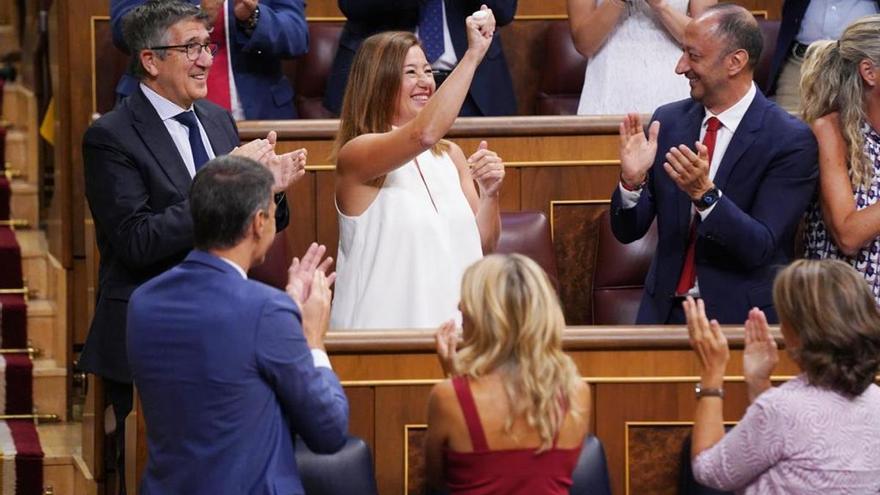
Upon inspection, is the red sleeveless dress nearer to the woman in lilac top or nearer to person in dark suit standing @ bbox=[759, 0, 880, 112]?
the woman in lilac top

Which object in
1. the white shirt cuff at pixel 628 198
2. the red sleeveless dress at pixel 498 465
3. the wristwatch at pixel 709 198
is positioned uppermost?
the wristwatch at pixel 709 198

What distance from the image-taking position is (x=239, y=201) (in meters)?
2.41

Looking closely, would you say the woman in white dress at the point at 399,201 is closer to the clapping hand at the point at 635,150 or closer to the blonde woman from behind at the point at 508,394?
the clapping hand at the point at 635,150

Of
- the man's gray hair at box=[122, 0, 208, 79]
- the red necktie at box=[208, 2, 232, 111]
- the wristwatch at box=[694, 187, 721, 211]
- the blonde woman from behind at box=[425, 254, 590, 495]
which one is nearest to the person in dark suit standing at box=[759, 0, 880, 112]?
the wristwatch at box=[694, 187, 721, 211]

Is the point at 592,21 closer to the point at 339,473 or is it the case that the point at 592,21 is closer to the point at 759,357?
the point at 759,357

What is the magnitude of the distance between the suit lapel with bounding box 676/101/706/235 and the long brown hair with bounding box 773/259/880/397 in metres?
0.86

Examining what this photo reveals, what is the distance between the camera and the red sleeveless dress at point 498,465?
91.8 inches

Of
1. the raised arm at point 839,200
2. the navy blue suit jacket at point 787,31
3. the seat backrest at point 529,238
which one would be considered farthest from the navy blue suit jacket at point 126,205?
the navy blue suit jacket at point 787,31

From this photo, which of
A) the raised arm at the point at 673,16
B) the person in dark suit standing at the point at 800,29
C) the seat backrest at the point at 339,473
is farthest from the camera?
the person in dark suit standing at the point at 800,29

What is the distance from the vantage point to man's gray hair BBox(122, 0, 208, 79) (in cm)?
325

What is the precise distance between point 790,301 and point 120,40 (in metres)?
1.95

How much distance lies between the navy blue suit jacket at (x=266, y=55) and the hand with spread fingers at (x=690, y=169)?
1.25m

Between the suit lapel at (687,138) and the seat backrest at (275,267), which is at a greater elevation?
the suit lapel at (687,138)

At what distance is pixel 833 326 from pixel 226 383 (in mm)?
924
